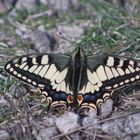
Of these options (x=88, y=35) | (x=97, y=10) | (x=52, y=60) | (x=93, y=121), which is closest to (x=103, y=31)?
(x=88, y=35)

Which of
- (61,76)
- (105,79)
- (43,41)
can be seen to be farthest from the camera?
(43,41)

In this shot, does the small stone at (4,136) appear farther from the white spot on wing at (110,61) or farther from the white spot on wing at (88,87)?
the white spot on wing at (110,61)

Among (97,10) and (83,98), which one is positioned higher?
(97,10)

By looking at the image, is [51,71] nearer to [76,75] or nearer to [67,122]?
[76,75]

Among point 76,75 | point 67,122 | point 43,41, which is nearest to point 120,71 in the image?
point 76,75

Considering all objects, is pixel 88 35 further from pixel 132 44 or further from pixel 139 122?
pixel 139 122

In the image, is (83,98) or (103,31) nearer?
(83,98)

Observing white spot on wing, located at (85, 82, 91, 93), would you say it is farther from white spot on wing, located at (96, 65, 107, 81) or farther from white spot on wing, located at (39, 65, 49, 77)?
white spot on wing, located at (39, 65, 49, 77)
